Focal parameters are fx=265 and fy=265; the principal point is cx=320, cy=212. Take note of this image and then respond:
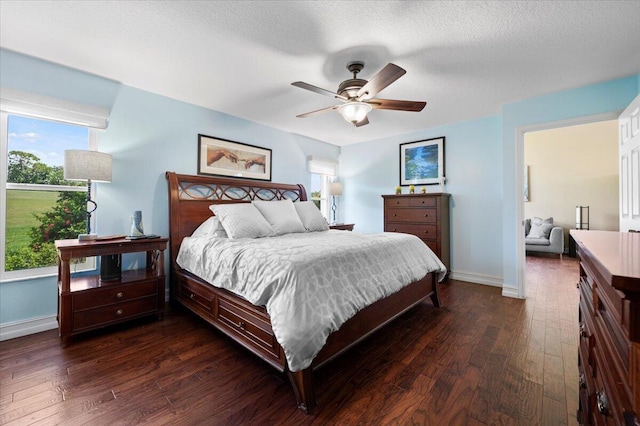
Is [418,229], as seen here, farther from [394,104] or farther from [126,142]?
[126,142]

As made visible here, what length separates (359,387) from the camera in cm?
168

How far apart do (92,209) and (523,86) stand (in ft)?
15.8

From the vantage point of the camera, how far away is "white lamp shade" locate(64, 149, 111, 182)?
2.30 meters

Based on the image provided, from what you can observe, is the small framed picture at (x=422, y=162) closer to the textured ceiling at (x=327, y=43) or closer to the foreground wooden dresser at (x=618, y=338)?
the textured ceiling at (x=327, y=43)

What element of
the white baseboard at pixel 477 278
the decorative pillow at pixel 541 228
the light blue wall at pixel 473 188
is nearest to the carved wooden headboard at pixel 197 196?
the light blue wall at pixel 473 188

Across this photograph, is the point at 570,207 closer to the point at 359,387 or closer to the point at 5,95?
the point at 359,387

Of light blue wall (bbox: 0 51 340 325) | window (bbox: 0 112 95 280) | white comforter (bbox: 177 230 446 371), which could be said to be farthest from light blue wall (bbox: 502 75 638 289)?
window (bbox: 0 112 95 280)

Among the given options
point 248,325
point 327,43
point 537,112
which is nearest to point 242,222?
point 248,325

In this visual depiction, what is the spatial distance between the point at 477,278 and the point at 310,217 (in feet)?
8.95

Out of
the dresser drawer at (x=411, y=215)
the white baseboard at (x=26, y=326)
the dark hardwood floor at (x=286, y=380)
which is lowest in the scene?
the dark hardwood floor at (x=286, y=380)

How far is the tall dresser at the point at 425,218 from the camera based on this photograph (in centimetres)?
400

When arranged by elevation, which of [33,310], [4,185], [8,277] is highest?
[4,185]

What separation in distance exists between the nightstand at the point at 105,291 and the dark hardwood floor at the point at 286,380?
15 centimetres

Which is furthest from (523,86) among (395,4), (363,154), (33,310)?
(33,310)
